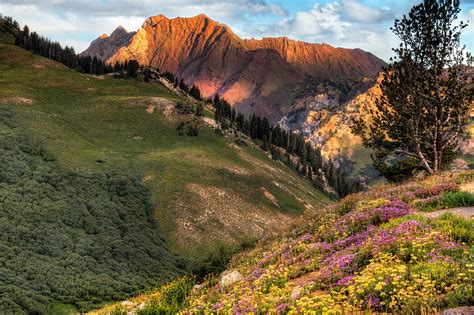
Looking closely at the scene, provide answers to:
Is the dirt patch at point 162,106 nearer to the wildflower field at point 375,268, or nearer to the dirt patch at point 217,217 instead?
the dirt patch at point 217,217

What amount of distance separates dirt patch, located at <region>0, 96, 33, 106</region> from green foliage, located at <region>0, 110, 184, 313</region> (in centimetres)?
1726

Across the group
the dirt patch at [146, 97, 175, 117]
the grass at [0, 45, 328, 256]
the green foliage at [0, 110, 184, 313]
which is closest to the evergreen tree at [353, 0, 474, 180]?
the green foliage at [0, 110, 184, 313]

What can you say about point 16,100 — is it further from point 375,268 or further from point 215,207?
point 375,268

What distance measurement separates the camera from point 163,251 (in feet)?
217

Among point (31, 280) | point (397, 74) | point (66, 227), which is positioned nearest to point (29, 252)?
point (31, 280)

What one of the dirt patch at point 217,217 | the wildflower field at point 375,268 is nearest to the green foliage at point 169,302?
the wildflower field at point 375,268

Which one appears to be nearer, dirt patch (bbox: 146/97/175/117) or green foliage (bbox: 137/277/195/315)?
green foliage (bbox: 137/277/195/315)

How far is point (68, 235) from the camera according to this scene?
2309 inches

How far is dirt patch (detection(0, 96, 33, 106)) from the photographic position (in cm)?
10229

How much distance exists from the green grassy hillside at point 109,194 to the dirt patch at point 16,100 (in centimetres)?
39

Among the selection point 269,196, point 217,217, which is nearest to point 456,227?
point 217,217

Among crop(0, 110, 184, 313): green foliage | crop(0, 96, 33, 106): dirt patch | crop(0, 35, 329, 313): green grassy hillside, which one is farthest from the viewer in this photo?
crop(0, 96, 33, 106): dirt patch

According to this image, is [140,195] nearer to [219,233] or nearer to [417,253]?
[219,233]

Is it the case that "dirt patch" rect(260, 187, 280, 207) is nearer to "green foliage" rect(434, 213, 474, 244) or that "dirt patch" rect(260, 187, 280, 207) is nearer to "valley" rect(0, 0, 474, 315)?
"valley" rect(0, 0, 474, 315)
